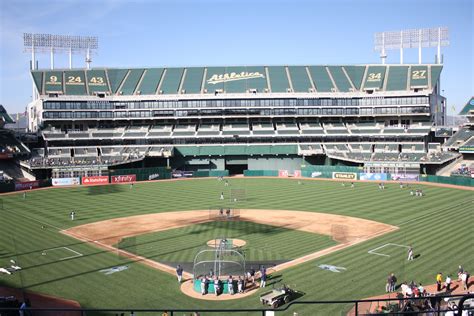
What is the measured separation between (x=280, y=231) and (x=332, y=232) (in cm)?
477

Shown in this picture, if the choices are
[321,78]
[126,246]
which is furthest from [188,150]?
[126,246]

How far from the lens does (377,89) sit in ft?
314

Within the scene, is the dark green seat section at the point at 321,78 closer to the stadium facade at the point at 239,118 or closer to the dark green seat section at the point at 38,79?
the stadium facade at the point at 239,118

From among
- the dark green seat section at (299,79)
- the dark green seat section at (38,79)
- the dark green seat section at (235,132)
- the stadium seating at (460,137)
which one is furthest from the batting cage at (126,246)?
the dark green seat section at (38,79)

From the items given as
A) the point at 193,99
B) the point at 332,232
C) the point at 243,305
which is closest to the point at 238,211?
the point at 332,232

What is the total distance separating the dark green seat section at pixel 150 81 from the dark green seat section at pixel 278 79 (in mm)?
28667

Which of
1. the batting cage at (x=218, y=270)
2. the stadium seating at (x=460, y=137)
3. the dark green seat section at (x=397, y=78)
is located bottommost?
the batting cage at (x=218, y=270)

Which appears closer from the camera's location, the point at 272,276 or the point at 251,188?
the point at 272,276

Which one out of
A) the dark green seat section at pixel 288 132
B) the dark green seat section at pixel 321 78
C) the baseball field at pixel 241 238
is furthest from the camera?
the dark green seat section at pixel 321 78

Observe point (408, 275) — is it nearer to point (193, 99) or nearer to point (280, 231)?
→ point (280, 231)

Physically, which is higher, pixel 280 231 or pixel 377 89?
pixel 377 89

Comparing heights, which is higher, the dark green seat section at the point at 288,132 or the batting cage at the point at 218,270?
the dark green seat section at the point at 288,132

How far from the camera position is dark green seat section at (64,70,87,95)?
3799 inches

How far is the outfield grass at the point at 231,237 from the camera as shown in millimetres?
30484
